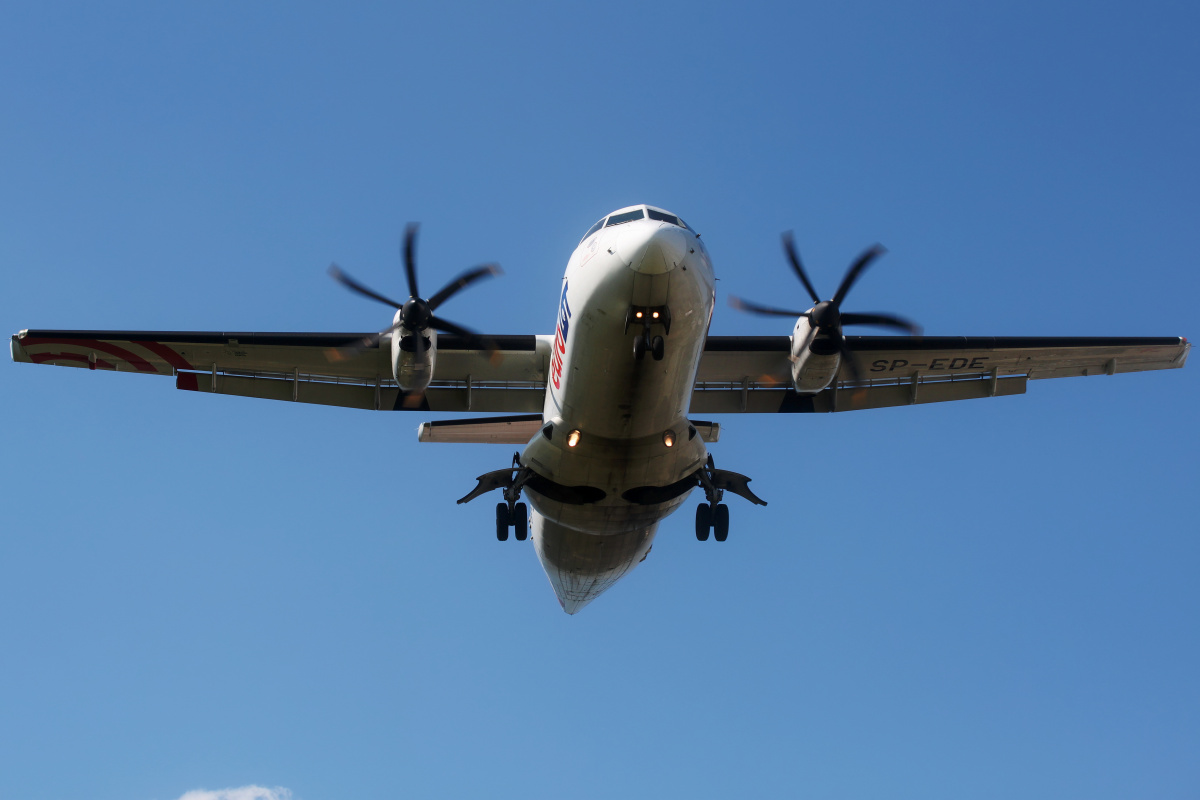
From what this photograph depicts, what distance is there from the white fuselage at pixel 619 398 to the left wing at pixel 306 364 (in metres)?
2.45

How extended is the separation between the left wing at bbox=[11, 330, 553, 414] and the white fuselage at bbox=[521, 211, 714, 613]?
2.45 meters

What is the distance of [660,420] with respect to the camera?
13.4 m

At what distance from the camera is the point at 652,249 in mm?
11094

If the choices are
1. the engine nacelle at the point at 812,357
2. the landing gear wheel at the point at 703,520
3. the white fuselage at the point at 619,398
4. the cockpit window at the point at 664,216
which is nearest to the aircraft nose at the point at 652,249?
the white fuselage at the point at 619,398

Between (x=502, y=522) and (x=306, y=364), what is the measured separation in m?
4.48

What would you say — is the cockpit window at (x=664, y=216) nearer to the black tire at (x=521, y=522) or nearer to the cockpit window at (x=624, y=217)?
the cockpit window at (x=624, y=217)

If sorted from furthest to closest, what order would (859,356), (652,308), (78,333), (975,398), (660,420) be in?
(975,398)
(859,356)
(78,333)
(660,420)
(652,308)

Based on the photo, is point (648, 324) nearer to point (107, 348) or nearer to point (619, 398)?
point (619, 398)

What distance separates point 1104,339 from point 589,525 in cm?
980

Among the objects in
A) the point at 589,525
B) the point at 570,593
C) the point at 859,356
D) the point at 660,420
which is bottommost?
the point at 570,593

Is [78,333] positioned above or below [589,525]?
above

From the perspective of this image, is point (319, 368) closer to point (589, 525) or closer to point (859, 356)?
point (589, 525)

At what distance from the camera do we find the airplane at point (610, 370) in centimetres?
1192

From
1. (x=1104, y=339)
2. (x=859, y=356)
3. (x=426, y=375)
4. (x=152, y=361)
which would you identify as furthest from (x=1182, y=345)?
(x=152, y=361)
